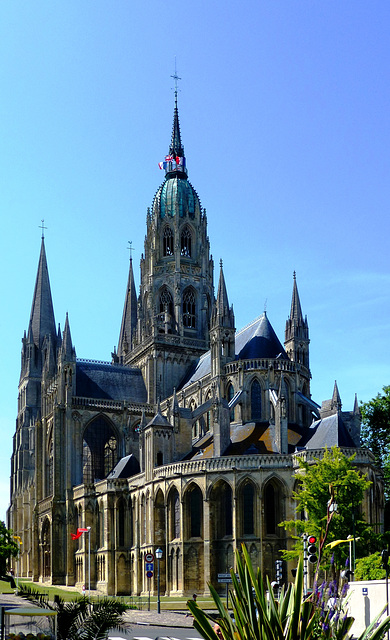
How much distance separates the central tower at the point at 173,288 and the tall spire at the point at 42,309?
Result: 22350 mm

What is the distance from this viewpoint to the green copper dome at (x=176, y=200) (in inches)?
3725

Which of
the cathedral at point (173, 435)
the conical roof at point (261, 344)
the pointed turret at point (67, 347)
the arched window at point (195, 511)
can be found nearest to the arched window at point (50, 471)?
the cathedral at point (173, 435)

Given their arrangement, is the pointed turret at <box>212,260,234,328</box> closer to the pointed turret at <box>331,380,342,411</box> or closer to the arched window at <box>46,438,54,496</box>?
the pointed turret at <box>331,380,342,411</box>

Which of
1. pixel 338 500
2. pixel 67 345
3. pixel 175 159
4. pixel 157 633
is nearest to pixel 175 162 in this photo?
pixel 175 159

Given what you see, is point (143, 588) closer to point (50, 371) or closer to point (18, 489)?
point (50, 371)

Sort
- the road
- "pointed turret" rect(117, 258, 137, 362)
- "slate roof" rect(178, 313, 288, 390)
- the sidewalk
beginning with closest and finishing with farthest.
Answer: the road, the sidewalk, "slate roof" rect(178, 313, 288, 390), "pointed turret" rect(117, 258, 137, 362)

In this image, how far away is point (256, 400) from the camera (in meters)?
70.3

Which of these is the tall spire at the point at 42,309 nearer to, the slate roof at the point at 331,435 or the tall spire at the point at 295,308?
the tall spire at the point at 295,308

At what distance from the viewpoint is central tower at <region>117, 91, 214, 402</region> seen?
298 feet

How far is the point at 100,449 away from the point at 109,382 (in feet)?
24.9

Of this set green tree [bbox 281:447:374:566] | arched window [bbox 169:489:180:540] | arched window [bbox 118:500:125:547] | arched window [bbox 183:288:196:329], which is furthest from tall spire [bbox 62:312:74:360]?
green tree [bbox 281:447:374:566]

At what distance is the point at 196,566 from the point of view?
62219mm

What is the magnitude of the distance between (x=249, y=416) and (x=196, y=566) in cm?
1332

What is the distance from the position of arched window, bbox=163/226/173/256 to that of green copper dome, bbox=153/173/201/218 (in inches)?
64.2
